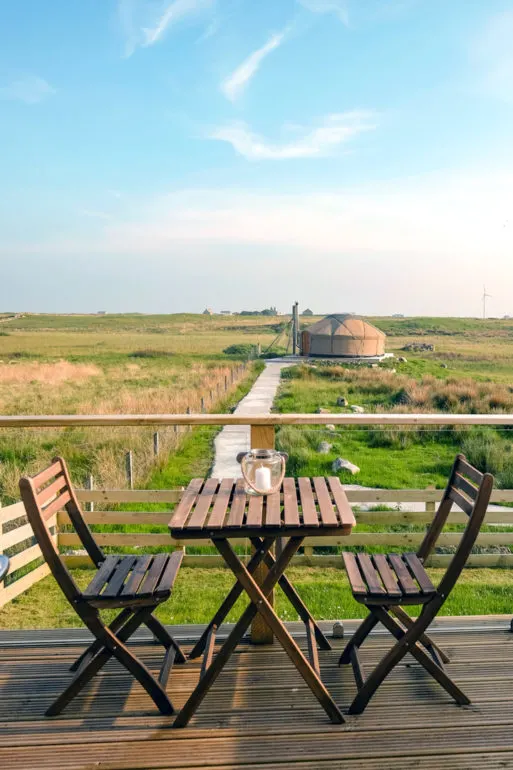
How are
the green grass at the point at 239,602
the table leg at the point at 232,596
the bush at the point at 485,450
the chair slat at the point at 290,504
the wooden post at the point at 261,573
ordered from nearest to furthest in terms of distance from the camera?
the chair slat at the point at 290,504
the table leg at the point at 232,596
the wooden post at the point at 261,573
the green grass at the point at 239,602
the bush at the point at 485,450

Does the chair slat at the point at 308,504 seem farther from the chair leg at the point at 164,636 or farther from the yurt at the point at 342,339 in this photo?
the yurt at the point at 342,339

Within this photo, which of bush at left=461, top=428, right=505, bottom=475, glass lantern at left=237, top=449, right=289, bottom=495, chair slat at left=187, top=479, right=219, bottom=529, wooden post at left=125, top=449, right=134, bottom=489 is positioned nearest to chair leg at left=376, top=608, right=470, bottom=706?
glass lantern at left=237, top=449, right=289, bottom=495

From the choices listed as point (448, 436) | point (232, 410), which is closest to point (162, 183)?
point (232, 410)

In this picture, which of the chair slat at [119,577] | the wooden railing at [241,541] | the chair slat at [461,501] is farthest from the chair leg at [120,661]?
the chair slat at [461,501]

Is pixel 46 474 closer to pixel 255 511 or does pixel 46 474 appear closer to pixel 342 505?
pixel 255 511

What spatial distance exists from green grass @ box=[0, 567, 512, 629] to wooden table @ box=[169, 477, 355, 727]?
181 centimetres

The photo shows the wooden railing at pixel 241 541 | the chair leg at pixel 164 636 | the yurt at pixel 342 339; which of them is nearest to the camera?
the chair leg at pixel 164 636

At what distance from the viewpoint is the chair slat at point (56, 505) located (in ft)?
7.66

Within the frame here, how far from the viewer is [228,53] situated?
29.8 ft

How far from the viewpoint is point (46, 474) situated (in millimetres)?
2467

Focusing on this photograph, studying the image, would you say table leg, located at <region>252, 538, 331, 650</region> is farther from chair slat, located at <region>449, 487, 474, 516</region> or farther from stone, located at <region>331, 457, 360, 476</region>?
stone, located at <region>331, 457, 360, 476</region>

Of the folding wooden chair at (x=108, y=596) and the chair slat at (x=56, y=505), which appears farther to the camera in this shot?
the chair slat at (x=56, y=505)

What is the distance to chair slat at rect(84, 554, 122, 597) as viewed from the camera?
225cm

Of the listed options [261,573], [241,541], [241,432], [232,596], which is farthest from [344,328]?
[232,596]
